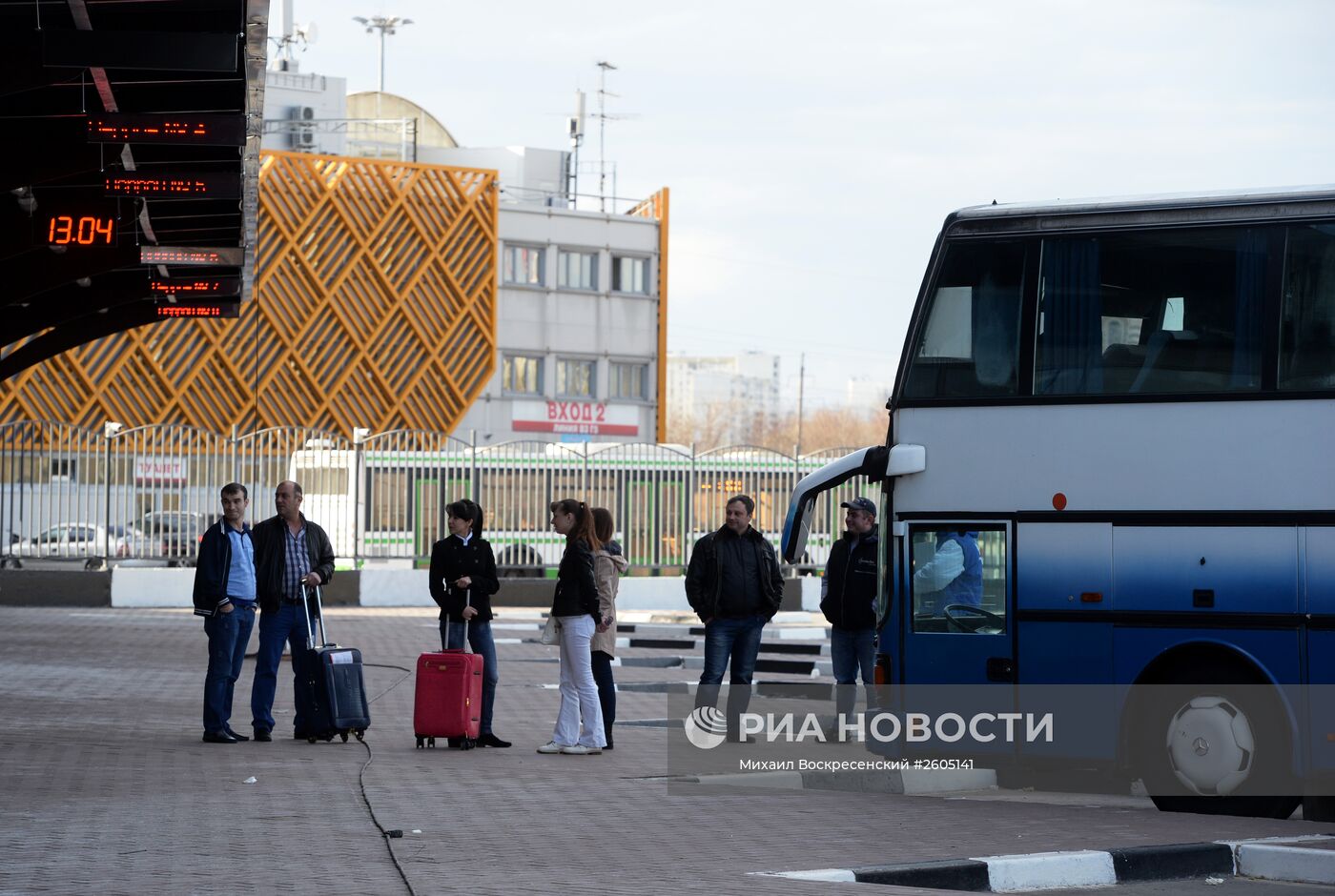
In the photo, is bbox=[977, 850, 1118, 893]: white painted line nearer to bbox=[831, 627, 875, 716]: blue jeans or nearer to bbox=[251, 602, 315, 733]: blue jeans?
bbox=[831, 627, 875, 716]: blue jeans

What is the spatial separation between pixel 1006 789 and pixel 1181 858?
3583 mm

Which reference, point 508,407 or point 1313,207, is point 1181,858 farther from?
point 508,407

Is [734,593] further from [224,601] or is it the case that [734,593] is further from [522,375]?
[522,375]

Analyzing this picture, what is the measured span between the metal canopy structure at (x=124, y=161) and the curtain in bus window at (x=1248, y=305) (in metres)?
7.30

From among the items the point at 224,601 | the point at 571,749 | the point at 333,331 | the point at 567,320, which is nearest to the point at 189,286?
the point at 224,601

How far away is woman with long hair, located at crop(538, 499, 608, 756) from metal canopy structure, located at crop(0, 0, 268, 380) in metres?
4.48

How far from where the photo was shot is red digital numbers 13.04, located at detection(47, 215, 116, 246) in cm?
1928

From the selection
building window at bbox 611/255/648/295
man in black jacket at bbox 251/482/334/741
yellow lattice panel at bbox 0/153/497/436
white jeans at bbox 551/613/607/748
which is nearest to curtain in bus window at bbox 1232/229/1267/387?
white jeans at bbox 551/613/607/748

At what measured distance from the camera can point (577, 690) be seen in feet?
43.6

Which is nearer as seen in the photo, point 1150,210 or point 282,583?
point 1150,210

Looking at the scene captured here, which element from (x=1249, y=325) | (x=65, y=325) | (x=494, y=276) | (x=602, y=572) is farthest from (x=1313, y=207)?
(x=494, y=276)

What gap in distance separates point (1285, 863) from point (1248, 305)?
3628mm

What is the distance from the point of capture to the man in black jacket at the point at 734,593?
13922 millimetres

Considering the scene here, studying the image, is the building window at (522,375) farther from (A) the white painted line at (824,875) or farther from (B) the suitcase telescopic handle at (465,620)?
(A) the white painted line at (824,875)
